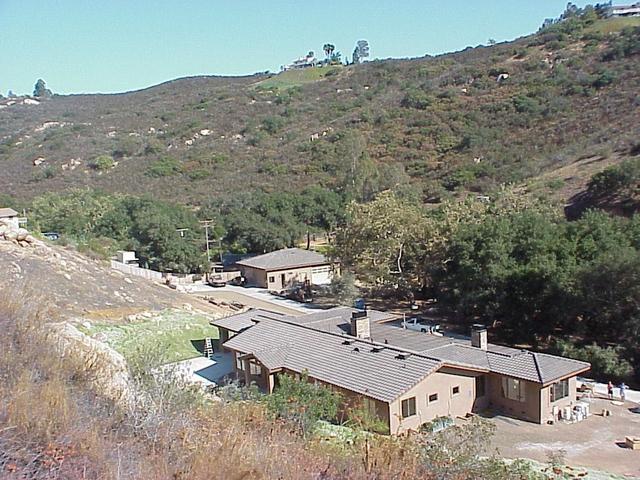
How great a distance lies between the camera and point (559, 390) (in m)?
18.2

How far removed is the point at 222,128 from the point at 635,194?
179 ft

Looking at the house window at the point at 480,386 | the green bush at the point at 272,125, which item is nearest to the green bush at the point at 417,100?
the green bush at the point at 272,125

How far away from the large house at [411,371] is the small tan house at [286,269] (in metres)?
18.8

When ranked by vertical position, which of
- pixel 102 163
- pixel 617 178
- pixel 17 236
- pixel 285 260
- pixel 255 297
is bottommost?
pixel 255 297

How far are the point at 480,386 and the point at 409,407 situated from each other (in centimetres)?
333

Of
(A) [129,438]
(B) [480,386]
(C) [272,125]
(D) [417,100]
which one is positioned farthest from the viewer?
(C) [272,125]

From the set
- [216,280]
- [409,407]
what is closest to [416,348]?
[409,407]

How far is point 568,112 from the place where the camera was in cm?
5953

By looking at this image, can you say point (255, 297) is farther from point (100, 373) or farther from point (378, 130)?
point (378, 130)

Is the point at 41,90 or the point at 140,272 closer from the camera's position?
the point at 140,272

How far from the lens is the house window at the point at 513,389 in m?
18.1

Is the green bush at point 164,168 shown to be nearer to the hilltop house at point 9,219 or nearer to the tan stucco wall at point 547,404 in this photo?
the hilltop house at point 9,219

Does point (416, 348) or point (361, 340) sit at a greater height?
point (361, 340)

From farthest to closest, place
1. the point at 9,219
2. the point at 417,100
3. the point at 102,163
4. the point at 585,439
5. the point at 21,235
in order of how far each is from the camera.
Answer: the point at 417,100, the point at 102,163, the point at 9,219, the point at 21,235, the point at 585,439
